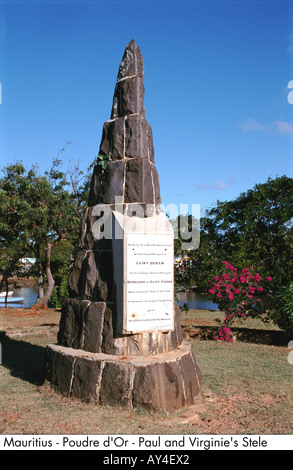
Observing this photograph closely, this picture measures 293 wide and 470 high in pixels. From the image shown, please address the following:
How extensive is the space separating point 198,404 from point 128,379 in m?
0.96

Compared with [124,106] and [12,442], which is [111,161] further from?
[12,442]

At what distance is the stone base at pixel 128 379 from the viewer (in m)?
4.43

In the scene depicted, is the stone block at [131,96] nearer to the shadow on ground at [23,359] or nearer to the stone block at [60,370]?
the stone block at [60,370]

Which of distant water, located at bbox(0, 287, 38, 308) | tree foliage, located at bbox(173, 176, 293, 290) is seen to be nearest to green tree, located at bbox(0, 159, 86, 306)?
tree foliage, located at bbox(173, 176, 293, 290)

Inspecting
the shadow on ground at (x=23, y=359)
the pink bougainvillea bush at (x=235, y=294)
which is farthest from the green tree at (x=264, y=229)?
the shadow on ground at (x=23, y=359)

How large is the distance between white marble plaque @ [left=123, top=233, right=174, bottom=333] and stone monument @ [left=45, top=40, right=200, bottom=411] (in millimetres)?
11

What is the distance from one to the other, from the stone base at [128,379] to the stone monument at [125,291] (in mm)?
10

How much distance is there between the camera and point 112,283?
496cm

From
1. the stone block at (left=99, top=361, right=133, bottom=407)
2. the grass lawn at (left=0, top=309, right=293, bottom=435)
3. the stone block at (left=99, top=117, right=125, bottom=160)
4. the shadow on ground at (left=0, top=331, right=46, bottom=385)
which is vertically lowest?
the shadow on ground at (left=0, top=331, right=46, bottom=385)

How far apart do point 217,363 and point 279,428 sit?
2761 millimetres

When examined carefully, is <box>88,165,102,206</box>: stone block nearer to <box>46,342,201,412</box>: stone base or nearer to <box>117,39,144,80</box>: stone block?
<box>117,39,144,80</box>: stone block

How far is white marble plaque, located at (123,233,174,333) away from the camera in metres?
4.71

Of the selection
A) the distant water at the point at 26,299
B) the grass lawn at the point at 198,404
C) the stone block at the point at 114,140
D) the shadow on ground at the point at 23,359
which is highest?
the stone block at the point at 114,140

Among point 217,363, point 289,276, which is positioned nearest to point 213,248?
point 289,276
